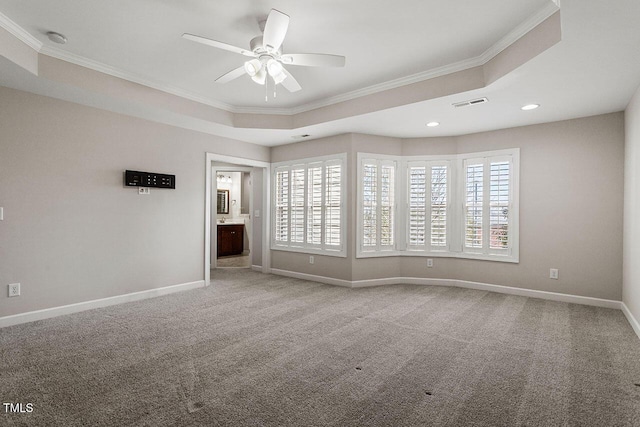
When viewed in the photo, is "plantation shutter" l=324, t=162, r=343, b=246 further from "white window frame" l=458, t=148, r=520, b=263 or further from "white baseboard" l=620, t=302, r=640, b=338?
"white baseboard" l=620, t=302, r=640, b=338

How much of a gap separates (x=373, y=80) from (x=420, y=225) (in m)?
2.59

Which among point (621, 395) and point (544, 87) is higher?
point (544, 87)

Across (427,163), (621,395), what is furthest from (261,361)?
(427,163)

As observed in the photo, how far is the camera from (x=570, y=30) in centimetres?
226

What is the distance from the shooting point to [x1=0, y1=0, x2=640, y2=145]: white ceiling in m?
2.49

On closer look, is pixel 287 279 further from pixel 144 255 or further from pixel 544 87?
pixel 544 87

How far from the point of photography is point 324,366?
252 centimetres

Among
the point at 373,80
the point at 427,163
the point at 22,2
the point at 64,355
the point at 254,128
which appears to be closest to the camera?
the point at 22,2

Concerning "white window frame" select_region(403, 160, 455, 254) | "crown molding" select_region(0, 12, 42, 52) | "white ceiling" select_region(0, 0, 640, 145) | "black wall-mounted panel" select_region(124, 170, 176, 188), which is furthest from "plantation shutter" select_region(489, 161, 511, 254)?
"crown molding" select_region(0, 12, 42, 52)

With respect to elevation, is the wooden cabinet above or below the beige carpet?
above

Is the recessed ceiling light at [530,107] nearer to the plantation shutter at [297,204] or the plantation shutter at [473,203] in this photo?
the plantation shutter at [473,203]

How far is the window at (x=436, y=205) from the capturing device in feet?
16.1

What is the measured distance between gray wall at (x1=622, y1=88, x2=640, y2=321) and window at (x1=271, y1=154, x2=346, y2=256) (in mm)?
3476

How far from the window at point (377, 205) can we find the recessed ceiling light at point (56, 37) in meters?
3.86
